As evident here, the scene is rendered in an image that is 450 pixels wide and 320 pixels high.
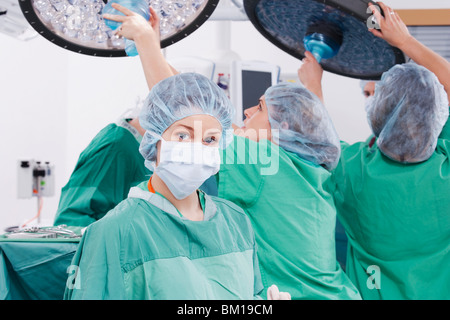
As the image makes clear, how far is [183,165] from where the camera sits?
1.21 meters

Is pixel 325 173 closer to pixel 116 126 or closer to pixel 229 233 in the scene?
pixel 229 233

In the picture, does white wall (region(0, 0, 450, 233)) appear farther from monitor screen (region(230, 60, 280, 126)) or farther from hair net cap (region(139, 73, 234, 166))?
hair net cap (region(139, 73, 234, 166))

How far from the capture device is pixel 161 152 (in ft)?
4.08

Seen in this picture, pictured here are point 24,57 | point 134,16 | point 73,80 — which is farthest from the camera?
point 73,80

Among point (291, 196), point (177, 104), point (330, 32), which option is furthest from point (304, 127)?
point (177, 104)

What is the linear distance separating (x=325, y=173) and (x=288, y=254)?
1.06ft

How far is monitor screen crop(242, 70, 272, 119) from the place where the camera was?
259 cm

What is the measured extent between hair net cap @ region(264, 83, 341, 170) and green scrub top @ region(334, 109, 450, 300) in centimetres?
26

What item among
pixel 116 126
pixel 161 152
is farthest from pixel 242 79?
pixel 161 152

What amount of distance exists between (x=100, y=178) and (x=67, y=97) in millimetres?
2362

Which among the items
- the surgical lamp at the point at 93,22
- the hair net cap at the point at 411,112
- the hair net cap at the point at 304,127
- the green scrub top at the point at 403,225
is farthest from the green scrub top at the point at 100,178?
the hair net cap at the point at 411,112

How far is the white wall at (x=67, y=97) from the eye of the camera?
12.0ft

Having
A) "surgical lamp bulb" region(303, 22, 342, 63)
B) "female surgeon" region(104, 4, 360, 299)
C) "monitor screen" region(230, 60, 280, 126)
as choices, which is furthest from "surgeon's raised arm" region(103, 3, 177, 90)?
"monitor screen" region(230, 60, 280, 126)

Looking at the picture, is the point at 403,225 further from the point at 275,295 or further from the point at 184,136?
the point at 184,136
